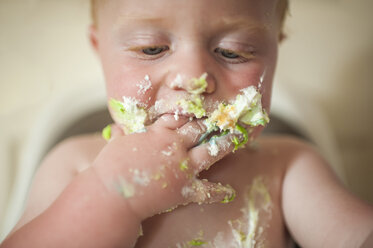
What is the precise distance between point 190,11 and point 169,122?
148mm

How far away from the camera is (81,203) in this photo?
17.4 inches

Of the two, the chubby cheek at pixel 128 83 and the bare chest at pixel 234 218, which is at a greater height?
the chubby cheek at pixel 128 83

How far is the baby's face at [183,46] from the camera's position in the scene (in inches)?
18.5

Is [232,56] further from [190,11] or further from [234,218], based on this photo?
[234,218]

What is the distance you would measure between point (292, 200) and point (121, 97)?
359 millimetres

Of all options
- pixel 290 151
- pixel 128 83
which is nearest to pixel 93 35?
pixel 128 83

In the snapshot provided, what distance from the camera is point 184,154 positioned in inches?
18.4

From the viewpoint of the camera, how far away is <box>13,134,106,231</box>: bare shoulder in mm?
604

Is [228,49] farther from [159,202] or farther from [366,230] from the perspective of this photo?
[366,230]

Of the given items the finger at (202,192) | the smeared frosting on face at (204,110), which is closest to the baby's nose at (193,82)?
the smeared frosting on face at (204,110)

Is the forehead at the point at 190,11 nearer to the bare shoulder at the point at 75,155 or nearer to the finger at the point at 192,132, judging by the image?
the finger at the point at 192,132

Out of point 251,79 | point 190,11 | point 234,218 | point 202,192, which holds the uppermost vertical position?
point 190,11

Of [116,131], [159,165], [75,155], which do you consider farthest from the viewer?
[75,155]

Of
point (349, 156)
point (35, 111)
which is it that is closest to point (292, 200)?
point (349, 156)
